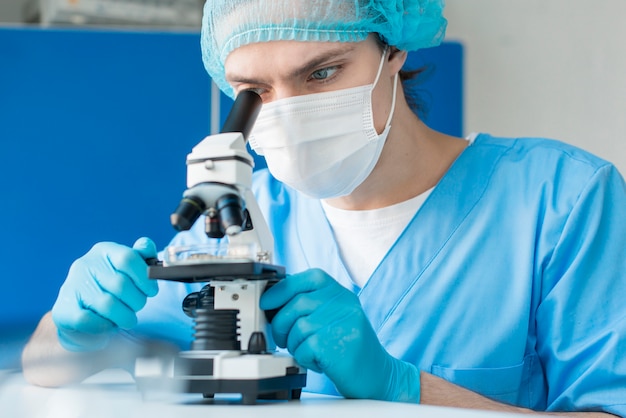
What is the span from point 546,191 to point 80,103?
1.80 meters

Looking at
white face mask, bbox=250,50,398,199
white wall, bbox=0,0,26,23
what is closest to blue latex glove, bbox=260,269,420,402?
white face mask, bbox=250,50,398,199

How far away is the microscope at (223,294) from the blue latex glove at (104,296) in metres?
0.19

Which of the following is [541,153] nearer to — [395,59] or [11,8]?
[395,59]

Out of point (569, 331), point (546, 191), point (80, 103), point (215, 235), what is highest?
point (80, 103)

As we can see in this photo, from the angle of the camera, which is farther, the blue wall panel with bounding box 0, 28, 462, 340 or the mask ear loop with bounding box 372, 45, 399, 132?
the blue wall panel with bounding box 0, 28, 462, 340

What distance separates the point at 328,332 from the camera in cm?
115

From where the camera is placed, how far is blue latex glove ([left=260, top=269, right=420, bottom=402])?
1146 mm

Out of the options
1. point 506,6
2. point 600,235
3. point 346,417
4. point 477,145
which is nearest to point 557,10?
point 506,6

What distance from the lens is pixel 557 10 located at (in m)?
3.03

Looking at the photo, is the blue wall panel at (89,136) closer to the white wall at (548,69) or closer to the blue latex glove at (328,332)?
the white wall at (548,69)

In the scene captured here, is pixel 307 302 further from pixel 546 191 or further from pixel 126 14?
pixel 126 14

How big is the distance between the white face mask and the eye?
36 millimetres

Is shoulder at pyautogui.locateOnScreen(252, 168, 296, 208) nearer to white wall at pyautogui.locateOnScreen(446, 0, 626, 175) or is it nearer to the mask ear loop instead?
the mask ear loop

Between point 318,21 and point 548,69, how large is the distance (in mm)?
1836
